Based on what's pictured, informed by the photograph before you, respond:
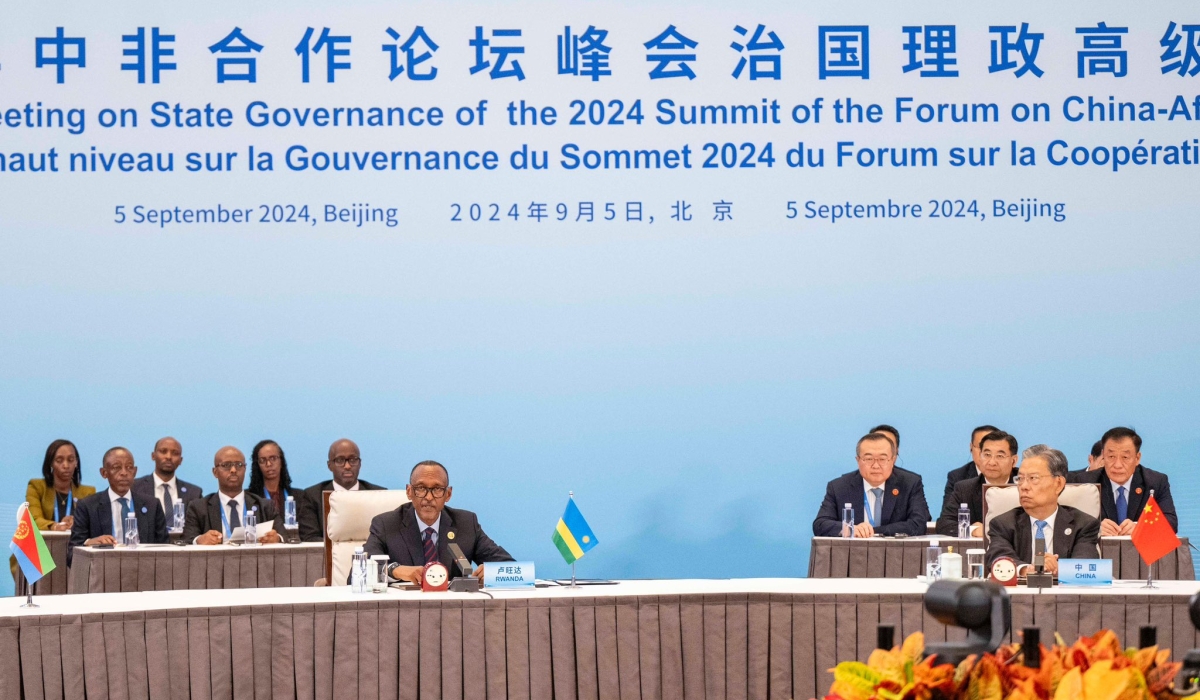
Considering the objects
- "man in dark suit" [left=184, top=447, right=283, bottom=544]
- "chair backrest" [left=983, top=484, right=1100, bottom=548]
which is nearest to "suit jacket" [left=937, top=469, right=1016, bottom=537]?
"chair backrest" [left=983, top=484, right=1100, bottom=548]

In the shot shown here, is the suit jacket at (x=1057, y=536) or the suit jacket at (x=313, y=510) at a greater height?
the suit jacket at (x=1057, y=536)

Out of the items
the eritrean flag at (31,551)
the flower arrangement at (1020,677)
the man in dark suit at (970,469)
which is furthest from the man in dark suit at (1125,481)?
the flower arrangement at (1020,677)

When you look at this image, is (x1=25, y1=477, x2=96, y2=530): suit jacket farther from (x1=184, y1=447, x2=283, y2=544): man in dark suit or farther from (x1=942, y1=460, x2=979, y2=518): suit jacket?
(x1=942, y1=460, x2=979, y2=518): suit jacket

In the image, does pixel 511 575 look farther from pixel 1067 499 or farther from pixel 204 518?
pixel 204 518

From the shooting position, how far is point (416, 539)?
469cm

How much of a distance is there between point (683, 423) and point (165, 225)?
8.77 feet

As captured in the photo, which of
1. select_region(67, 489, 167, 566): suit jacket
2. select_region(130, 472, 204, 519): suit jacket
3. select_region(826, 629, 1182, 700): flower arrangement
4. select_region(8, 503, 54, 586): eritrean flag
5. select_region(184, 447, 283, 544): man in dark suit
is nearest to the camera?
select_region(826, 629, 1182, 700): flower arrangement

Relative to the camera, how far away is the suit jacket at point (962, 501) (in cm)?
643

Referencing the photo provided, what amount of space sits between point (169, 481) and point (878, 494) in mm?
3275

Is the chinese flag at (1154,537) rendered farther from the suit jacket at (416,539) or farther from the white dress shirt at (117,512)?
the white dress shirt at (117,512)

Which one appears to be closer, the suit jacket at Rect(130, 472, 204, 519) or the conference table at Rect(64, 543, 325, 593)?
the conference table at Rect(64, 543, 325, 593)

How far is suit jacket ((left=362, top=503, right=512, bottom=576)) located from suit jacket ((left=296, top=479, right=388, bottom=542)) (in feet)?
6.12

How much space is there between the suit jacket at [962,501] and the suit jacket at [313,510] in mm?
2456

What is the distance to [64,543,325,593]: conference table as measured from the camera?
19.5 ft
